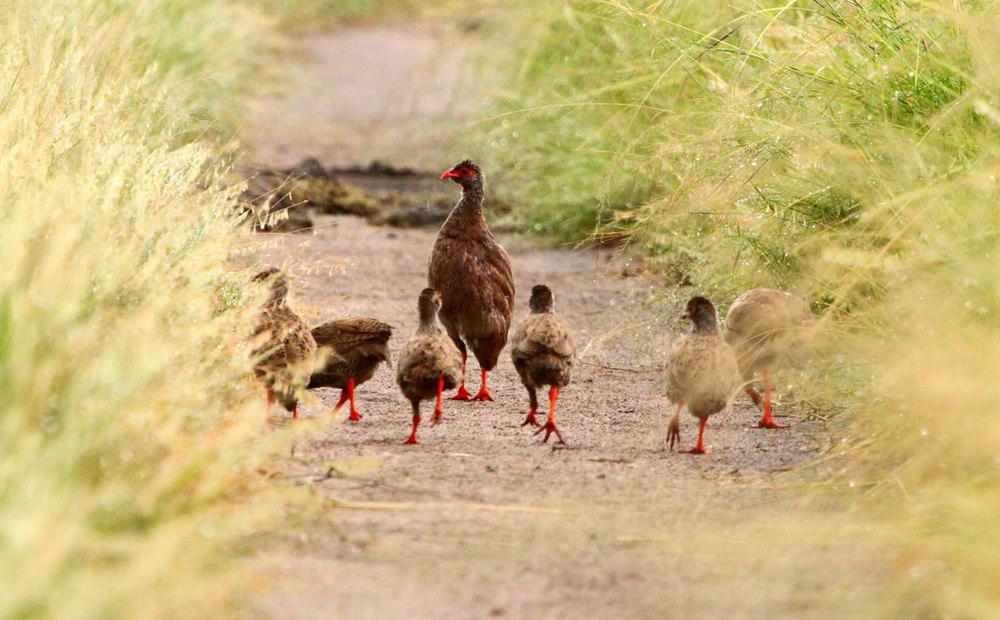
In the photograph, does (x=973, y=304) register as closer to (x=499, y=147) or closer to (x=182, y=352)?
(x=182, y=352)

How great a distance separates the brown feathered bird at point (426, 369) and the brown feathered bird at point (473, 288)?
0.67m

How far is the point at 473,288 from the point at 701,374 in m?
1.39

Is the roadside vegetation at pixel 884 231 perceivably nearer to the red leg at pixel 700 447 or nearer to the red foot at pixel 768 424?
the red foot at pixel 768 424

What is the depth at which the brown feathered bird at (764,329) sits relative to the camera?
5.16 m

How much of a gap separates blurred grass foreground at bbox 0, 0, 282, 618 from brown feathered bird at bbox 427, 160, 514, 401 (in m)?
1.18

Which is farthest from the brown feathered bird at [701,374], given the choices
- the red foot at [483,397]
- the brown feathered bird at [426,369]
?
the red foot at [483,397]

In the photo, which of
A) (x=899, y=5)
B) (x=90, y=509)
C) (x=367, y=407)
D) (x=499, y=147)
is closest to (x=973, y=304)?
(x=899, y=5)

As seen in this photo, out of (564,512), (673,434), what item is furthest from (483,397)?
(564,512)

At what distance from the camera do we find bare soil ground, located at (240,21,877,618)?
335cm

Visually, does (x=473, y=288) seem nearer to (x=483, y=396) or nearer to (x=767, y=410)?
(x=483, y=396)

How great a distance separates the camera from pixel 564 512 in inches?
161

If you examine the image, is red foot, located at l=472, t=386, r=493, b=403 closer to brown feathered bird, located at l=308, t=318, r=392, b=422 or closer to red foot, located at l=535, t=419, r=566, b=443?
brown feathered bird, located at l=308, t=318, r=392, b=422

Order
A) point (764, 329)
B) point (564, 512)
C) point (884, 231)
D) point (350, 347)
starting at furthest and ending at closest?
point (350, 347), point (764, 329), point (884, 231), point (564, 512)

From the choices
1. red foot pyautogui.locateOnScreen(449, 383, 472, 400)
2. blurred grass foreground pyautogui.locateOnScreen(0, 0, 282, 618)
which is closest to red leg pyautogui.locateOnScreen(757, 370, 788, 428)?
red foot pyautogui.locateOnScreen(449, 383, 472, 400)
